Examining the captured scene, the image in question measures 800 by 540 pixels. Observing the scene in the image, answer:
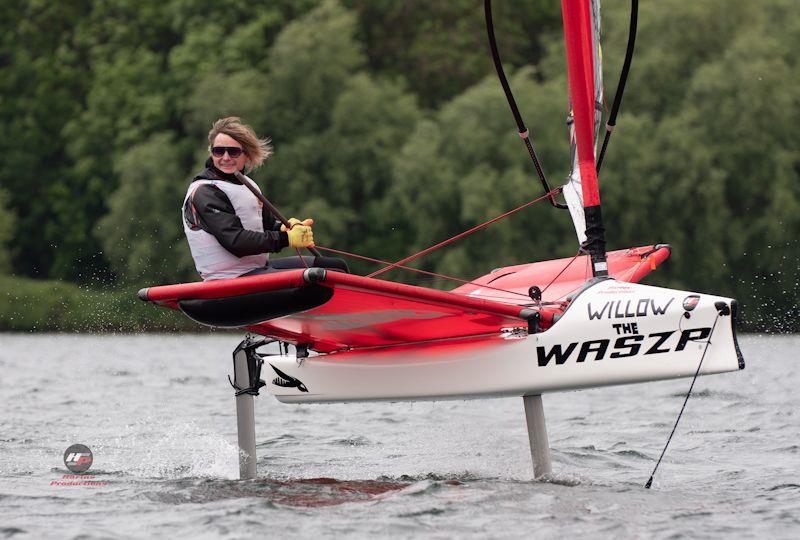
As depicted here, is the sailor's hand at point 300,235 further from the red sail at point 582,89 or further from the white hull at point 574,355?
the red sail at point 582,89

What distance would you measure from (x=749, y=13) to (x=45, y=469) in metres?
21.2

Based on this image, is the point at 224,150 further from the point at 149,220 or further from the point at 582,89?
the point at 149,220

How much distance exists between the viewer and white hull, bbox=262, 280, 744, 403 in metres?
5.79

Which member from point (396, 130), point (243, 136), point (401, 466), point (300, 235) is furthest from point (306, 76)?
point (300, 235)

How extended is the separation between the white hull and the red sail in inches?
25.3

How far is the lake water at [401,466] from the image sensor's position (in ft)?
17.5

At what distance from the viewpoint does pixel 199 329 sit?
24266 millimetres

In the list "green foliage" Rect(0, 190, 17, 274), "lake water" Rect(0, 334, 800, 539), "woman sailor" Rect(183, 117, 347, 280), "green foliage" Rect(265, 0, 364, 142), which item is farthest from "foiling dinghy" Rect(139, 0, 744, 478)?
"green foliage" Rect(0, 190, 17, 274)

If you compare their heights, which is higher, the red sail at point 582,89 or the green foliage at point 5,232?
the green foliage at point 5,232

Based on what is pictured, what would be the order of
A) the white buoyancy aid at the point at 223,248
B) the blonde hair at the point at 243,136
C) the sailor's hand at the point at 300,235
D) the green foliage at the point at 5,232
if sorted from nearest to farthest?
the sailor's hand at the point at 300,235, the white buoyancy aid at the point at 223,248, the blonde hair at the point at 243,136, the green foliage at the point at 5,232

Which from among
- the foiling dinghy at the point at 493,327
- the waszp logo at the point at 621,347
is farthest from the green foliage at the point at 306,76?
the waszp logo at the point at 621,347

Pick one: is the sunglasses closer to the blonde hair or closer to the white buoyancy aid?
the blonde hair

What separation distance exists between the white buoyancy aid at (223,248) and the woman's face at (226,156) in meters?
0.09

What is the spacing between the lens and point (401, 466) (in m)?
7.00
